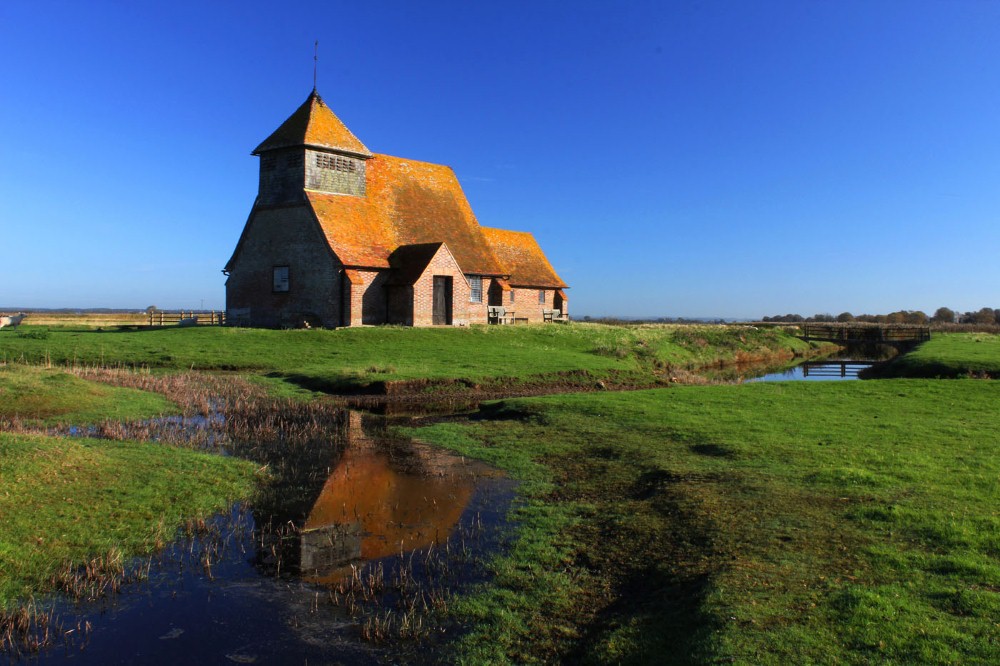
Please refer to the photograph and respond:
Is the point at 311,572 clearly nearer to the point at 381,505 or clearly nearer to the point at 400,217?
the point at 381,505

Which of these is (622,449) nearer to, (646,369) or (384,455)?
(384,455)

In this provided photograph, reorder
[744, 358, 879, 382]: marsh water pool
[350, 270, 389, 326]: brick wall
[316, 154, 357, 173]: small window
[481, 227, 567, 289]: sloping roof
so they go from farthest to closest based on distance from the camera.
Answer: [481, 227, 567, 289]: sloping roof, [316, 154, 357, 173]: small window, [350, 270, 389, 326]: brick wall, [744, 358, 879, 382]: marsh water pool

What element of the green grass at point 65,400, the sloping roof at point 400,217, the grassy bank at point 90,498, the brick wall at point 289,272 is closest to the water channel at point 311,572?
the grassy bank at point 90,498

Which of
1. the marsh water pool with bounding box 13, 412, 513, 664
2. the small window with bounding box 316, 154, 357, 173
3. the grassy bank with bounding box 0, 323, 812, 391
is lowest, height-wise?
the marsh water pool with bounding box 13, 412, 513, 664

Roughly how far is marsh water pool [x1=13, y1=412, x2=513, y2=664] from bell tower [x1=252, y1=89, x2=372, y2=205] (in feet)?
101

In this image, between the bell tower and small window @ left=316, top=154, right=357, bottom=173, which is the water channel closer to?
the bell tower

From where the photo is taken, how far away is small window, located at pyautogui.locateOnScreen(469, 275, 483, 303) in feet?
155

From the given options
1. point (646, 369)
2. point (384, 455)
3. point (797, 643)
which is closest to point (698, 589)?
point (797, 643)

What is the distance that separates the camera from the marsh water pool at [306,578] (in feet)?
24.5

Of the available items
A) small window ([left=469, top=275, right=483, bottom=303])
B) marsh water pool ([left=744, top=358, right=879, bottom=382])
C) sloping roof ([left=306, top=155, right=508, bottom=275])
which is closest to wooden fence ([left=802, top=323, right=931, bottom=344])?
marsh water pool ([left=744, top=358, right=879, bottom=382])

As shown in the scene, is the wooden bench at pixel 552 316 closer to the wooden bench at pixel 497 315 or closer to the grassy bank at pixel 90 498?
the wooden bench at pixel 497 315

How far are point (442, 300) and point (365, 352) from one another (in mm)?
10609

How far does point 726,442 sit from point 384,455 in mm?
8037

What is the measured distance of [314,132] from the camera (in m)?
41.2
